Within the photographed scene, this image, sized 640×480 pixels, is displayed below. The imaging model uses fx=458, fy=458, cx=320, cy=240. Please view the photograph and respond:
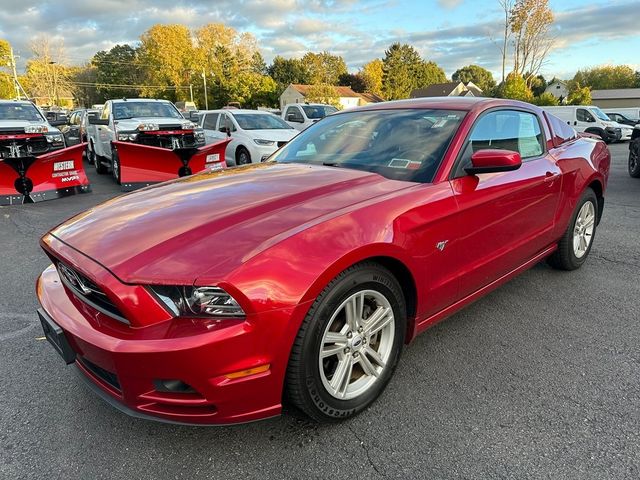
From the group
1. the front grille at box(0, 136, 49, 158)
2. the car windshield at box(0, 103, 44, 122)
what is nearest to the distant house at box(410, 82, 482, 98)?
the car windshield at box(0, 103, 44, 122)

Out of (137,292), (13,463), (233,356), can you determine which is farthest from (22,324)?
(233,356)

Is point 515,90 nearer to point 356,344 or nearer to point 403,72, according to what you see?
point 356,344

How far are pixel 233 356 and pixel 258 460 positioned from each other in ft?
1.98

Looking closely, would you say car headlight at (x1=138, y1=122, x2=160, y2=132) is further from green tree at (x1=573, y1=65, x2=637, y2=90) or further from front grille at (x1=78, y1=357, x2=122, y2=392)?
green tree at (x1=573, y1=65, x2=637, y2=90)

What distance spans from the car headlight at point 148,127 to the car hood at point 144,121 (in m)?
0.12

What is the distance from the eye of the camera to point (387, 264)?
93.9 inches

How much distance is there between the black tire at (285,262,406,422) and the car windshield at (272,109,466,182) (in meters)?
0.76

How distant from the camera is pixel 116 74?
3482 inches

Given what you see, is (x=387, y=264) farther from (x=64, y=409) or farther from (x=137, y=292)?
(x=64, y=409)

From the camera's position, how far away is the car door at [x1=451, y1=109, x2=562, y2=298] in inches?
110

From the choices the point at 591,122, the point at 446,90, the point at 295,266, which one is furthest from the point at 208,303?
the point at 446,90

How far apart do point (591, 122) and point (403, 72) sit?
62.8 metres

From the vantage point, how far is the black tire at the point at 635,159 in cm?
983

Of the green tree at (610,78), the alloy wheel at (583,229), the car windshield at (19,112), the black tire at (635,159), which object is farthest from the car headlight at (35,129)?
the green tree at (610,78)
